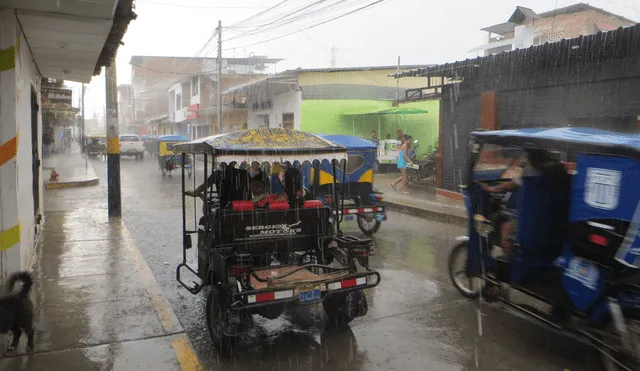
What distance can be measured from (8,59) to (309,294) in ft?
14.4

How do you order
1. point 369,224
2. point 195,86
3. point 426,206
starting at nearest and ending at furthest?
1. point 369,224
2. point 426,206
3. point 195,86

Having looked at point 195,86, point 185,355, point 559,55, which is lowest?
point 185,355

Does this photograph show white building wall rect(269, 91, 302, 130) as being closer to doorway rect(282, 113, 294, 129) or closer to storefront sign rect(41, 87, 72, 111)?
doorway rect(282, 113, 294, 129)

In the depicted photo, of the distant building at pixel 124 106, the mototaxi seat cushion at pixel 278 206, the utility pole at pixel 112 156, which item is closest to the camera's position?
the mototaxi seat cushion at pixel 278 206

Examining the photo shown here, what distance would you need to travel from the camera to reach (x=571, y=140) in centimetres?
448

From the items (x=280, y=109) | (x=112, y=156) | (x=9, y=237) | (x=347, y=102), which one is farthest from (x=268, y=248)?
(x=280, y=109)

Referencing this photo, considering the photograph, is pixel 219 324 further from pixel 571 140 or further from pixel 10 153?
pixel 571 140

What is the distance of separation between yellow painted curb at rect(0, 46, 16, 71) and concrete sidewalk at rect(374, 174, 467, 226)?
8.93m

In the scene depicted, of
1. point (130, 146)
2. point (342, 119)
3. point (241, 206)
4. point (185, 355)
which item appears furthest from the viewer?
point (130, 146)

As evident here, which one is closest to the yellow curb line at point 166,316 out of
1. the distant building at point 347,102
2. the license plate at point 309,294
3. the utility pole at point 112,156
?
the license plate at point 309,294

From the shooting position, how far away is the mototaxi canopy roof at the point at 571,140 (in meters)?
4.05

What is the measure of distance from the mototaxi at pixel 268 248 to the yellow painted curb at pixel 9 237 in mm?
1923

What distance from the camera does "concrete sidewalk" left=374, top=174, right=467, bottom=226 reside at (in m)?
11.8

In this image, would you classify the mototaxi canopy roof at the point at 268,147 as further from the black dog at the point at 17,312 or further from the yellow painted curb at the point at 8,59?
the yellow painted curb at the point at 8,59
